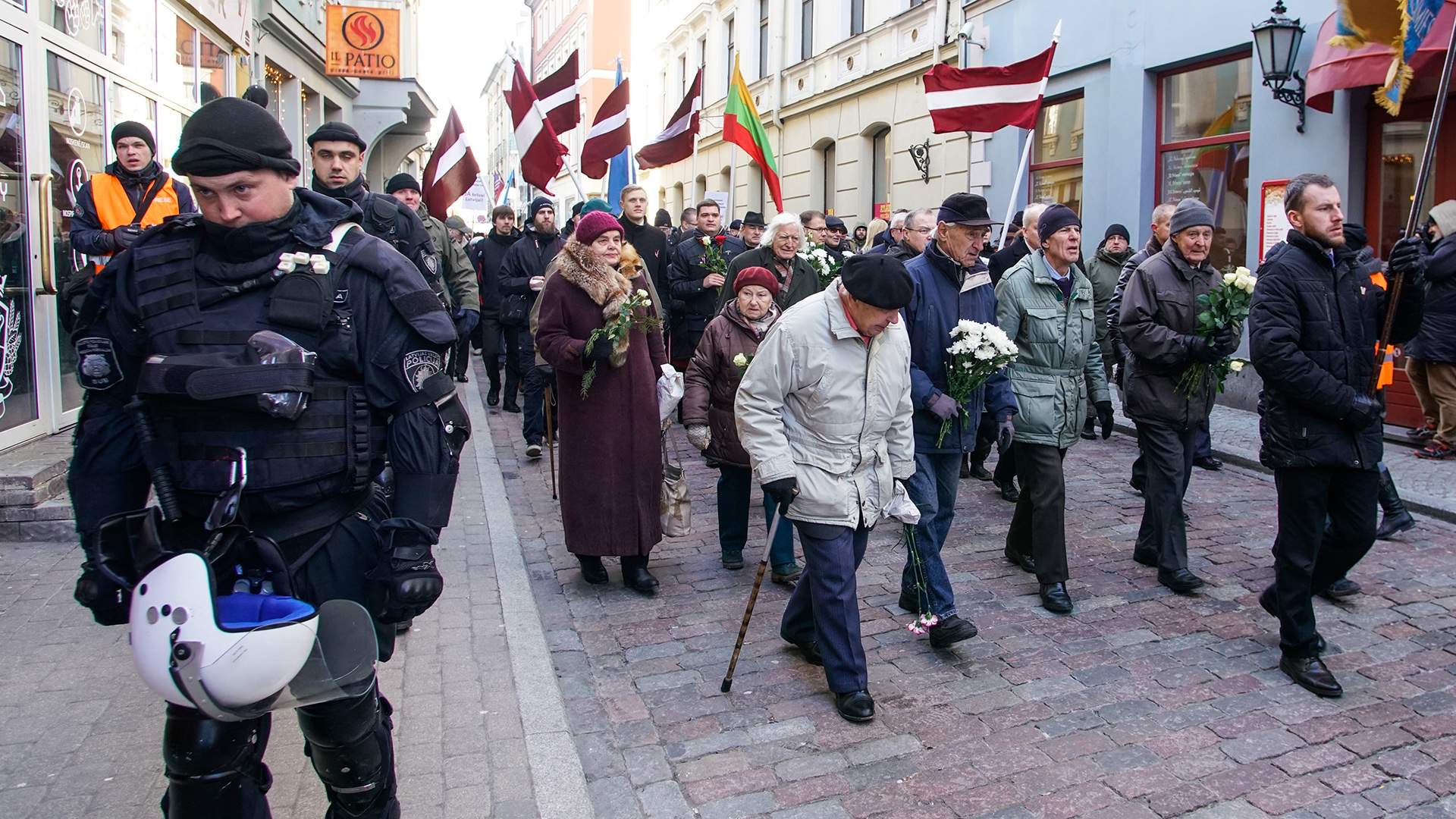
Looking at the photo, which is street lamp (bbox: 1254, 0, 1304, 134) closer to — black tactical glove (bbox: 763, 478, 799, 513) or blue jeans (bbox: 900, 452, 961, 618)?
blue jeans (bbox: 900, 452, 961, 618)

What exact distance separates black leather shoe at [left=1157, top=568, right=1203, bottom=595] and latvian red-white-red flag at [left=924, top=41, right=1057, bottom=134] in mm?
5538

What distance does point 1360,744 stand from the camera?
4.18 m

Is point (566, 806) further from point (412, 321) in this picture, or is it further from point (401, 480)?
point (412, 321)

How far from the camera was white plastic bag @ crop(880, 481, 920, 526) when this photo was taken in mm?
4652

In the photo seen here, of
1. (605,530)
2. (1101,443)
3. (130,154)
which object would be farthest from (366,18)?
(605,530)

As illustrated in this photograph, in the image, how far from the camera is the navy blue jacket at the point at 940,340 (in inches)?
209

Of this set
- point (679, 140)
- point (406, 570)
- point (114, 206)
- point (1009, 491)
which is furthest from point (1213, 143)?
point (406, 570)

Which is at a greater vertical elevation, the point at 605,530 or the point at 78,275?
the point at 78,275

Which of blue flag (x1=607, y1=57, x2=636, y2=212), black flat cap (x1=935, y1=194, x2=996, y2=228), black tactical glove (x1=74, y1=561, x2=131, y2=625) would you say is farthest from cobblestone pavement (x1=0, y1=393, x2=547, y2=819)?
blue flag (x1=607, y1=57, x2=636, y2=212)

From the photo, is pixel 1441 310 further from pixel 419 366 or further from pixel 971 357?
pixel 419 366

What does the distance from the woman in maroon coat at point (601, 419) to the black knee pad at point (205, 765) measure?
3.28 metres

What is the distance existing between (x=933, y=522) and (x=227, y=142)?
3.55 metres

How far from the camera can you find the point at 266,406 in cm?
258

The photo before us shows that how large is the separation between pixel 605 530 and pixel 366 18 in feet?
43.2
